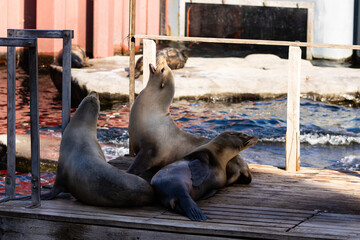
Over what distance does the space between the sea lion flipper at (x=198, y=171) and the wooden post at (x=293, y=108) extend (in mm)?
1044

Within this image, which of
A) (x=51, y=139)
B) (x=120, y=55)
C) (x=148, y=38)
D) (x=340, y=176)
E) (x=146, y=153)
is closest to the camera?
(x=146, y=153)

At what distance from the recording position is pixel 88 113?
142 inches

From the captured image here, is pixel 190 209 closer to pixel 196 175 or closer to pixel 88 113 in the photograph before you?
pixel 196 175

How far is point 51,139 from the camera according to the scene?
7.38 m

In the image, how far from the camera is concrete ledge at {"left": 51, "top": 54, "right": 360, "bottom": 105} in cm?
1086

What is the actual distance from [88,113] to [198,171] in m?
0.73

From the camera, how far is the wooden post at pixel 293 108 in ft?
14.1

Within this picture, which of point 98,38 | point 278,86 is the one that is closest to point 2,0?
point 98,38

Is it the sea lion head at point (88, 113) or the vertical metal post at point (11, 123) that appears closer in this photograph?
the vertical metal post at point (11, 123)

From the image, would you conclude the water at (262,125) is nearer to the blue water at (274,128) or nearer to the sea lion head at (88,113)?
the blue water at (274,128)

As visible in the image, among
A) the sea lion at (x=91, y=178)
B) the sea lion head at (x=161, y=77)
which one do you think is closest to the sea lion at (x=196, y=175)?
the sea lion at (x=91, y=178)

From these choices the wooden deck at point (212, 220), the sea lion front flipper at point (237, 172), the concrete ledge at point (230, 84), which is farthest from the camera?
the concrete ledge at point (230, 84)

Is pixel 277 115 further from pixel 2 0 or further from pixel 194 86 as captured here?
pixel 2 0

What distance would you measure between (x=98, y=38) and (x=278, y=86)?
4.66 meters
